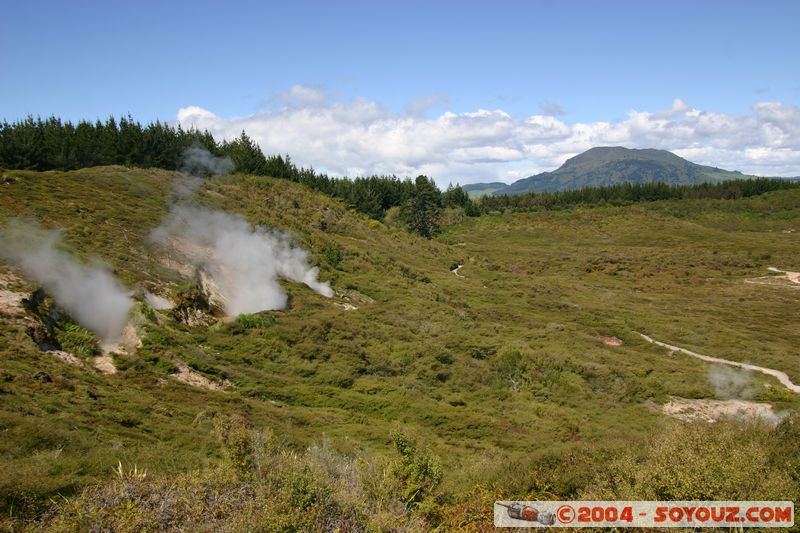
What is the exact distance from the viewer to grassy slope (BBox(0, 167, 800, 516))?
1516 cm

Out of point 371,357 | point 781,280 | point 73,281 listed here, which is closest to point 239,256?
point 73,281

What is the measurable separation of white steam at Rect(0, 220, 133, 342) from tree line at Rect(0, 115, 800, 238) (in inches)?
1435

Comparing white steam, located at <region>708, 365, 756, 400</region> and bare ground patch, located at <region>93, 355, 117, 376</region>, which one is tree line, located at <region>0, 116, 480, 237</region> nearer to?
bare ground patch, located at <region>93, 355, 117, 376</region>

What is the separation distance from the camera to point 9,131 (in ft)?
200

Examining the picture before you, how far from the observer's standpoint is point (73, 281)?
78.6 feet

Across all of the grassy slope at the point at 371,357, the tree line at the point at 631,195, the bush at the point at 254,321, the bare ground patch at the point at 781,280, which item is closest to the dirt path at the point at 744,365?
the grassy slope at the point at 371,357

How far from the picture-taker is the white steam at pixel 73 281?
74.1 ft

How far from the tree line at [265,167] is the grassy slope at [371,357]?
448 inches

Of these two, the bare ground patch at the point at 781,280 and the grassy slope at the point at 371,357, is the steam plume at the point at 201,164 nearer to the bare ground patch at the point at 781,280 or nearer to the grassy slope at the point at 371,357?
the grassy slope at the point at 371,357

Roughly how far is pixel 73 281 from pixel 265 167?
63.6 metres

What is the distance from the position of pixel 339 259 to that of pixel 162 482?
38039mm

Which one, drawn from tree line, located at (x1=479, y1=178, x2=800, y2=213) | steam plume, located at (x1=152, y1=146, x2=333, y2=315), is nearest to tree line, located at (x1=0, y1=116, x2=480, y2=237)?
steam plume, located at (x1=152, y1=146, x2=333, y2=315)

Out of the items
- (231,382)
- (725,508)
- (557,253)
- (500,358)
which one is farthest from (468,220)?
(725,508)

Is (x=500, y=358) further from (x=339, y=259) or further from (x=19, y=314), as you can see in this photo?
(x=19, y=314)
